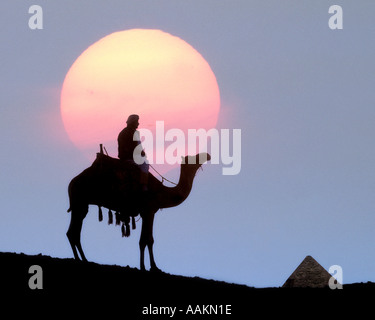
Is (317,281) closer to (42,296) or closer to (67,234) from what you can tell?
(67,234)

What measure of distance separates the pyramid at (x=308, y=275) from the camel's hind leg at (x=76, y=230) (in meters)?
27.6

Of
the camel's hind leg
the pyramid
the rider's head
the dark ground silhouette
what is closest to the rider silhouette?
the rider's head

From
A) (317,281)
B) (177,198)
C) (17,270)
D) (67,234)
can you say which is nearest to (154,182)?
(177,198)

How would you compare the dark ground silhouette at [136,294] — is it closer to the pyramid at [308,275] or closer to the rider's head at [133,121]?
the rider's head at [133,121]

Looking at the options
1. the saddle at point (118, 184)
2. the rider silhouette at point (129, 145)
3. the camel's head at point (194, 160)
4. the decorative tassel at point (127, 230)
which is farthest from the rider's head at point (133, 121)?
the decorative tassel at point (127, 230)

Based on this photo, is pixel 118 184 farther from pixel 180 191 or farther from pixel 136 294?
pixel 136 294

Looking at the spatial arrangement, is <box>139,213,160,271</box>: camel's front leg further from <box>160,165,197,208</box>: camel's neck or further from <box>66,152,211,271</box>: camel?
<box>160,165,197,208</box>: camel's neck

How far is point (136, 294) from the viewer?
26953 millimetres

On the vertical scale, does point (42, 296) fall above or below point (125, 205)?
below

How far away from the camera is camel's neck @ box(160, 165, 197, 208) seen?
31.6m

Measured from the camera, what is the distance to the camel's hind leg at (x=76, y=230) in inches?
1203

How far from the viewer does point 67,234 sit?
30641mm

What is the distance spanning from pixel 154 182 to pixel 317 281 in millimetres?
27273

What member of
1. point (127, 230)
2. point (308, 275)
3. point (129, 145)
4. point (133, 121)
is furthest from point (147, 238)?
point (308, 275)
